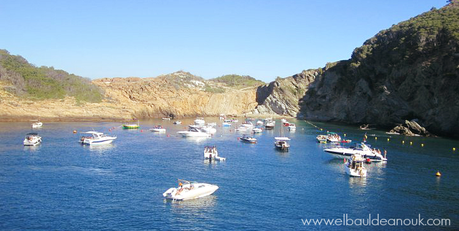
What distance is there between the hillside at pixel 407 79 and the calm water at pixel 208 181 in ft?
80.2

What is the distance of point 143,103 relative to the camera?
146875 mm

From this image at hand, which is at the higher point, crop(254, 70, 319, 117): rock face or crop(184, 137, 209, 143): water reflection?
crop(254, 70, 319, 117): rock face

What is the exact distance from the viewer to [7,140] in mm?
70000

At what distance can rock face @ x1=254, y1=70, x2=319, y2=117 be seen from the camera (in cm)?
17438

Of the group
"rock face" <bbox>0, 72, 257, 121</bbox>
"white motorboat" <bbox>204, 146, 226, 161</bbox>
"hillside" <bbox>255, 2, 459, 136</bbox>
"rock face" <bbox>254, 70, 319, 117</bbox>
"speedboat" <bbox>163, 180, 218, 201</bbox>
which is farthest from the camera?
"rock face" <bbox>254, 70, 319, 117</bbox>

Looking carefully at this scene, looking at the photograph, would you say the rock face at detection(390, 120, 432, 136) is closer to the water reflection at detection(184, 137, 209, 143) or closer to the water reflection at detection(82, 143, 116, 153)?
the water reflection at detection(184, 137, 209, 143)

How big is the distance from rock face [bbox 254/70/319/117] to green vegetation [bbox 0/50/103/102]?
75.1 m

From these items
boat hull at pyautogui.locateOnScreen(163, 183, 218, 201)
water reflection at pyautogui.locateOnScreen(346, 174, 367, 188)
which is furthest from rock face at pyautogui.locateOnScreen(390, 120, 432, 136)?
boat hull at pyautogui.locateOnScreen(163, 183, 218, 201)

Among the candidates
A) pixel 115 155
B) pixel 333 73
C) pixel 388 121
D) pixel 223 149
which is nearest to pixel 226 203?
pixel 115 155

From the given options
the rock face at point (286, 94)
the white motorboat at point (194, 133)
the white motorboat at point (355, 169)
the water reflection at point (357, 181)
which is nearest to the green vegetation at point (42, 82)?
the white motorboat at point (194, 133)

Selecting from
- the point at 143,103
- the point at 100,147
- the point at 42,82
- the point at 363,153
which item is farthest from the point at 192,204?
the point at 143,103

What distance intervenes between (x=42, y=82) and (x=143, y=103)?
115 ft

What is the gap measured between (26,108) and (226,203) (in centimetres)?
9163

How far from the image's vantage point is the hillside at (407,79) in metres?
90.6
